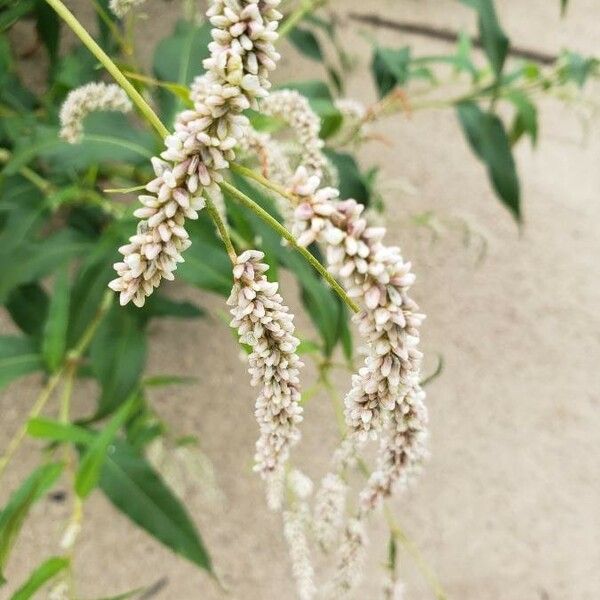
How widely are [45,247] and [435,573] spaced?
1.87 feet

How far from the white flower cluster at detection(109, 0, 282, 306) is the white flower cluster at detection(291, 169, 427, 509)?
0.03m

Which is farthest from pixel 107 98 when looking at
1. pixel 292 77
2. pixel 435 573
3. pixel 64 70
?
pixel 292 77

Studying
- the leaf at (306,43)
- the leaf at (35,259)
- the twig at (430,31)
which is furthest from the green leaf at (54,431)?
the twig at (430,31)

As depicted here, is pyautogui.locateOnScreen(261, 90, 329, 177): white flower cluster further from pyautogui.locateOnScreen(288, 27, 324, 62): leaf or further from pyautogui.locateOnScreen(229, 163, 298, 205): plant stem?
pyautogui.locateOnScreen(288, 27, 324, 62): leaf

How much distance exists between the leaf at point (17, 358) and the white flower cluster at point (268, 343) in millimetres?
448

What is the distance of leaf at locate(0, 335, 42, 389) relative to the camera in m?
0.72

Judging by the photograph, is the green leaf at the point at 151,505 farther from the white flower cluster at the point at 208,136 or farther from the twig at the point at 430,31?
the twig at the point at 430,31

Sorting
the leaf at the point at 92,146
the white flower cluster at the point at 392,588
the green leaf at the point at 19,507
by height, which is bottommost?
the white flower cluster at the point at 392,588

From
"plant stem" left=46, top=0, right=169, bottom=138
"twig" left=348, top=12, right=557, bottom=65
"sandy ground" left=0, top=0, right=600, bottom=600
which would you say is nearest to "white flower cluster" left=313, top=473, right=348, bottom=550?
"plant stem" left=46, top=0, right=169, bottom=138

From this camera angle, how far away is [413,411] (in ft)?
1.08

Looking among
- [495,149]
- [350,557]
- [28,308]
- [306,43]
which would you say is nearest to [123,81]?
[350,557]

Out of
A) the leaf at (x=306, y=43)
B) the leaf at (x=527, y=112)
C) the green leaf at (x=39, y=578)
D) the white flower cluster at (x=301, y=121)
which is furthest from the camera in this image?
the leaf at (x=306, y=43)

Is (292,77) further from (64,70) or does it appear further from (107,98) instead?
(107,98)

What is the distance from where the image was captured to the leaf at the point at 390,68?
2.94 ft
